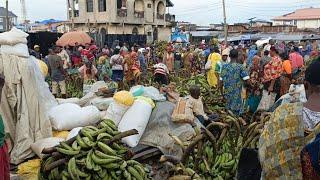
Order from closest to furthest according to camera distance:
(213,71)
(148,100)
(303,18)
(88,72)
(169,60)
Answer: (148,100), (213,71), (88,72), (169,60), (303,18)

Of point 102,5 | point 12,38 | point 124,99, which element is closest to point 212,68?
point 124,99

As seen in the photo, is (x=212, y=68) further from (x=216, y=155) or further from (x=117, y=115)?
(x=216, y=155)

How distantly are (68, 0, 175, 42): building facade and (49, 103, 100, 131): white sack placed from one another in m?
30.5

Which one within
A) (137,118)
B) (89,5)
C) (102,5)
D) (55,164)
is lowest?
(55,164)

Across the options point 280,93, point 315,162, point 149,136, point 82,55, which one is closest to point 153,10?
point 82,55

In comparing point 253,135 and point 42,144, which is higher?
point 253,135

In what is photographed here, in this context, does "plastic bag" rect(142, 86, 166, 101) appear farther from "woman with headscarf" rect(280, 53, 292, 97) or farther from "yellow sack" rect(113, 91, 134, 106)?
"woman with headscarf" rect(280, 53, 292, 97)

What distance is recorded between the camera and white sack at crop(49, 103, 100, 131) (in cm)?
550

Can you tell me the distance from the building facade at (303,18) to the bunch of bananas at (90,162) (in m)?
64.7

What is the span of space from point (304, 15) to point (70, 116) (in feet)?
228

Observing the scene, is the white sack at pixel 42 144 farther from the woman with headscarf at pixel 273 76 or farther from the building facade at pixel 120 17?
the building facade at pixel 120 17

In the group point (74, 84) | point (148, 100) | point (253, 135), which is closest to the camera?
point (253, 135)

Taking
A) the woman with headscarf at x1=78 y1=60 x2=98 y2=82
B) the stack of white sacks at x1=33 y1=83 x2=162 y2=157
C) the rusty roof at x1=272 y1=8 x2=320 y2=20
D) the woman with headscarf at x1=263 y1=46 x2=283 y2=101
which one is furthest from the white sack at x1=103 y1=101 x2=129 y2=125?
the rusty roof at x1=272 y1=8 x2=320 y2=20

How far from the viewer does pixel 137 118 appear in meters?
5.45
